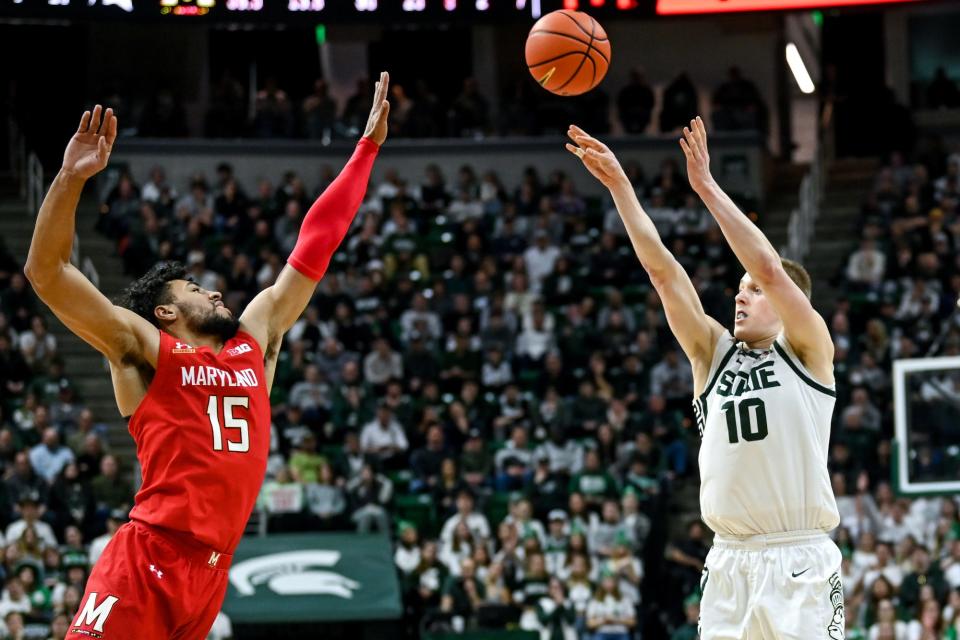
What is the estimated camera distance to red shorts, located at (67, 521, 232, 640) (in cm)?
548

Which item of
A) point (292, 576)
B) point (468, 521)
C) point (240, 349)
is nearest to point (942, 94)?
point (468, 521)

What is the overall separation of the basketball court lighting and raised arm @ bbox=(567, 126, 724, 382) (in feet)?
67.9

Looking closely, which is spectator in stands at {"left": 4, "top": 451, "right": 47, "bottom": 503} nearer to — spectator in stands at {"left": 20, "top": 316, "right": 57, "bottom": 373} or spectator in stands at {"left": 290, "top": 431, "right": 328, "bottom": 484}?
spectator in stands at {"left": 20, "top": 316, "right": 57, "bottom": 373}

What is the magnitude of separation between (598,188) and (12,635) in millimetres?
12688

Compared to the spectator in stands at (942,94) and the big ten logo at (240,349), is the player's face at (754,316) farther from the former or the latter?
the spectator in stands at (942,94)

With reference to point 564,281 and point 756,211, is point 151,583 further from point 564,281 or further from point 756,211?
point 756,211

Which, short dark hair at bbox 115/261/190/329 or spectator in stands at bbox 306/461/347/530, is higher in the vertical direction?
short dark hair at bbox 115/261/190/329

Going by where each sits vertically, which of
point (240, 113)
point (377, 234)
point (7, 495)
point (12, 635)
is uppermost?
point (240, 113)

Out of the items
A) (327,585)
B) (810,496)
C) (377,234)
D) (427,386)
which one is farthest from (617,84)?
(810,496)

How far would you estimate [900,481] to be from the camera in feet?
43.4

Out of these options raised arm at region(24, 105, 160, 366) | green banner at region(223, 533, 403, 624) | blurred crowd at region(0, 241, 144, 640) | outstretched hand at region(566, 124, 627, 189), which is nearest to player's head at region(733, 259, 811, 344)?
outstretched hand at region(566, 124, 627, 189)

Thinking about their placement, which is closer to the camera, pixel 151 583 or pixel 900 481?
pixel 151 583

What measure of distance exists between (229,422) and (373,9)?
33.7ft

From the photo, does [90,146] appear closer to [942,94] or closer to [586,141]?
[586,141]
